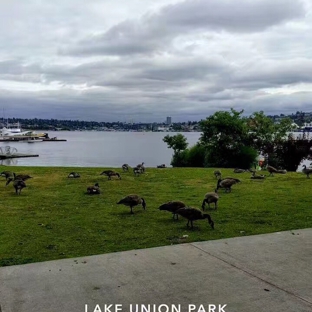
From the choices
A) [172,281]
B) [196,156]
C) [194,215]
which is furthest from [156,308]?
[196,156]

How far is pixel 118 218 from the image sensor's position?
8.98 m

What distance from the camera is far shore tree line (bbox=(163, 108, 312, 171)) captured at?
1421 inches

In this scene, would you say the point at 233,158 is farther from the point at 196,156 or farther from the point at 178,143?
the point at 178,143

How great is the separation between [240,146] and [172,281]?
3269 centimetres

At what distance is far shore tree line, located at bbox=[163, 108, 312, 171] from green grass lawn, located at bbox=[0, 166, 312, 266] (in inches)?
812

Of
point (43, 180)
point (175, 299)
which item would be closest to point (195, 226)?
point (175, 299)

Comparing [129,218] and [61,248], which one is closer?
[61,248]

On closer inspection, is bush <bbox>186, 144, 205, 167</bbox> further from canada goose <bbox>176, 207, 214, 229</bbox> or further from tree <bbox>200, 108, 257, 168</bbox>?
canada goose <bbox>176, 207, 214, 229</bbox>

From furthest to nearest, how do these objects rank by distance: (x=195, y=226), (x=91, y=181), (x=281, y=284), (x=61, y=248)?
(x=91, y=181), (x=195, y=226), (x=61, y=248), (x=281, y=284)

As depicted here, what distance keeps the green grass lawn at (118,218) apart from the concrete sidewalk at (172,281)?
2.61 ft

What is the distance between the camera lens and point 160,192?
44.5ft

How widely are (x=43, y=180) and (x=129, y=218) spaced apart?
30.2 ft

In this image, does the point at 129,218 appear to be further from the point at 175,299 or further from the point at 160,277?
the point at 175,299

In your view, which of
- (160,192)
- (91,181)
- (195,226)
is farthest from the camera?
(91,181)
